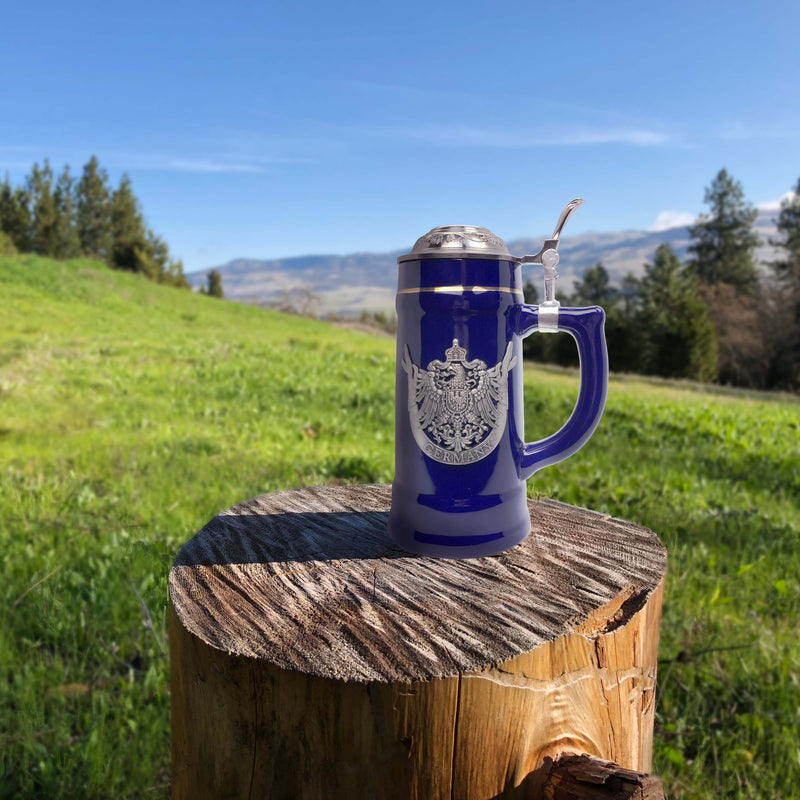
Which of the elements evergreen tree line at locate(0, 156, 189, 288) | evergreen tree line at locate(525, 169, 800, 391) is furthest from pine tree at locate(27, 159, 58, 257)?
evergreen tree line at locate(525, 169, 800, 391)

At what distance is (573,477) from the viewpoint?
511cm

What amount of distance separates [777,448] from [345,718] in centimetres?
742

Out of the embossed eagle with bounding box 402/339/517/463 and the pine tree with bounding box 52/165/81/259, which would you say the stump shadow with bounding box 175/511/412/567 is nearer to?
the embossed eagle with bounding box 402/339/517/463

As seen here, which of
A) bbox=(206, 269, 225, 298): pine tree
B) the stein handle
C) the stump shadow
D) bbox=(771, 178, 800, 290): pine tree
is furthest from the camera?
bbox=(206, 269, 225, 298): pine tree

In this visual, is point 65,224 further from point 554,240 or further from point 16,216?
point 554,240

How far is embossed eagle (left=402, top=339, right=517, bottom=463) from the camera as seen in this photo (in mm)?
1616

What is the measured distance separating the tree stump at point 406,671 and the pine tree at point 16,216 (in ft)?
165

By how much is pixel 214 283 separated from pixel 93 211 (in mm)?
10869

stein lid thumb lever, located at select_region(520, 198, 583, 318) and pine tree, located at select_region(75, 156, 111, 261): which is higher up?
pine tree, located at select_region(75, 156, 111, 261)

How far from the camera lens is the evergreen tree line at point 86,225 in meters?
43.2

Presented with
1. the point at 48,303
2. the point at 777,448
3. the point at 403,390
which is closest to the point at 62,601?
the point at 403,390

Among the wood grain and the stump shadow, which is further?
the stump shadow

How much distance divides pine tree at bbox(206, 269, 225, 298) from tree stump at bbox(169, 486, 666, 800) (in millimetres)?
50595

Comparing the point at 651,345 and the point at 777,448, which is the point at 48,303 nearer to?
the point at 777,448
